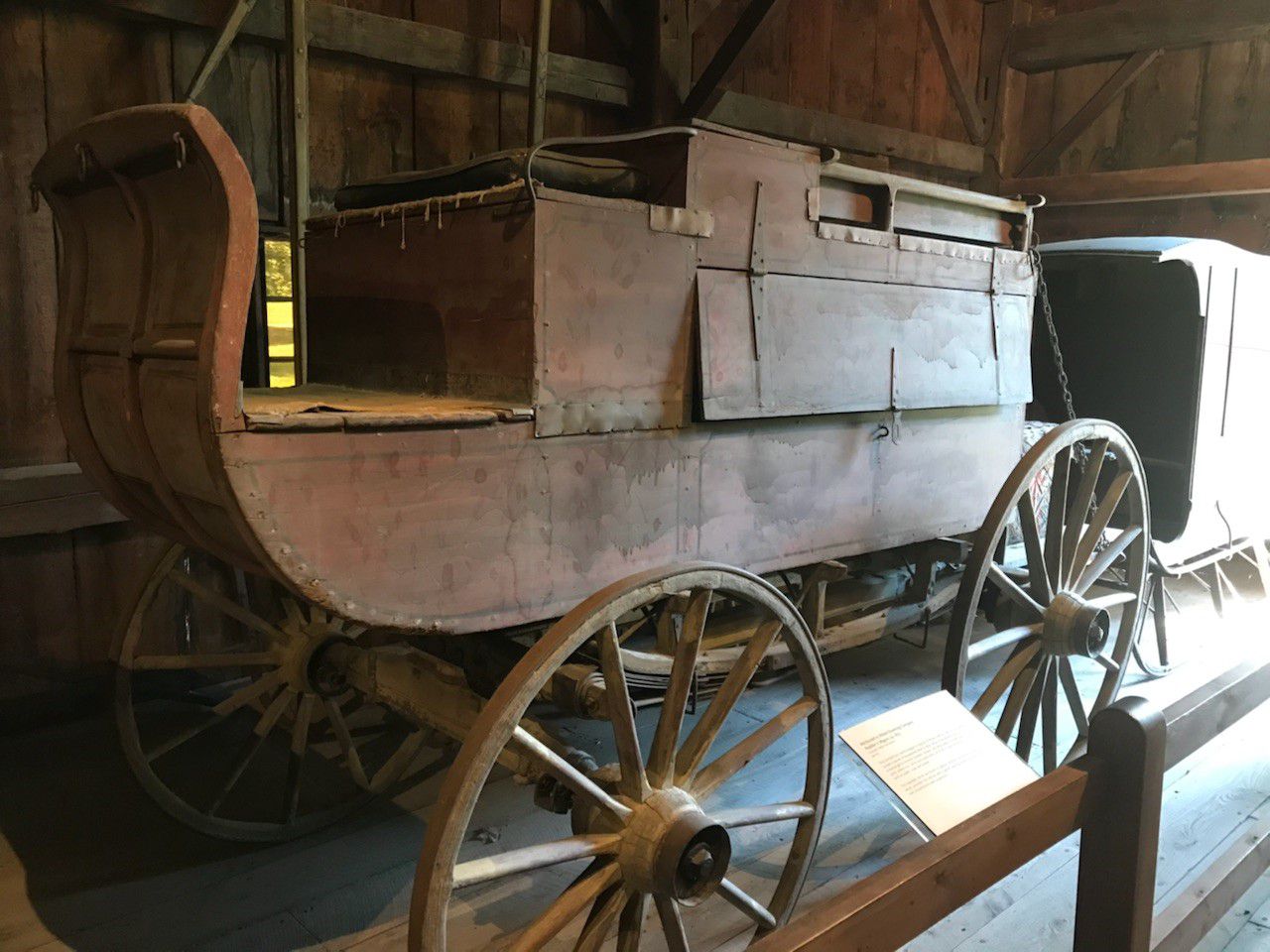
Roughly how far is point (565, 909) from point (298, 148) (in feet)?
8.23

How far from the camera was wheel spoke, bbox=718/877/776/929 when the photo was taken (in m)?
2.10

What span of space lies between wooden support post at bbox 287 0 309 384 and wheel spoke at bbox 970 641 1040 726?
223 cm

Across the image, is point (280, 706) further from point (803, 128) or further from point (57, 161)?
point (803, 128)

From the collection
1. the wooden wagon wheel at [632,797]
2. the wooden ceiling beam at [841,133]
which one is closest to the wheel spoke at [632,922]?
the wooden wagon wheel at [632,797]

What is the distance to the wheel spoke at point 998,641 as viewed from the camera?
281cm

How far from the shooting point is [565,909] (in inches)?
71.6

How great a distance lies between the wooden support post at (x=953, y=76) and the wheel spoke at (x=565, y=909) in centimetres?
585

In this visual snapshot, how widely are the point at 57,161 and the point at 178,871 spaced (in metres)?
1.84

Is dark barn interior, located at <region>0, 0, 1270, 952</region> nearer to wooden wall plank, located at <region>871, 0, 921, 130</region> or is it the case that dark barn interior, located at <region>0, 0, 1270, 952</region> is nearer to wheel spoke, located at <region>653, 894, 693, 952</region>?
wheel spoke, located at <region>653, 894, 693, 952</region>

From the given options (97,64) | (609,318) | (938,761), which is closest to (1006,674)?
(938,761)

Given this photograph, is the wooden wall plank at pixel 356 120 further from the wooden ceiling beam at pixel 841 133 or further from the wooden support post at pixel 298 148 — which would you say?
the wooden ceiling beam at pixel 841 133

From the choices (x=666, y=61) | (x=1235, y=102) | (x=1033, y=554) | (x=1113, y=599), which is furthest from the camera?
(x=1235, y=102)

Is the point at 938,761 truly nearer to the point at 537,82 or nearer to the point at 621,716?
the point at 621,716

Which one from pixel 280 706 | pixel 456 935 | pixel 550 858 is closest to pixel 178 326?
pixel 550 858
